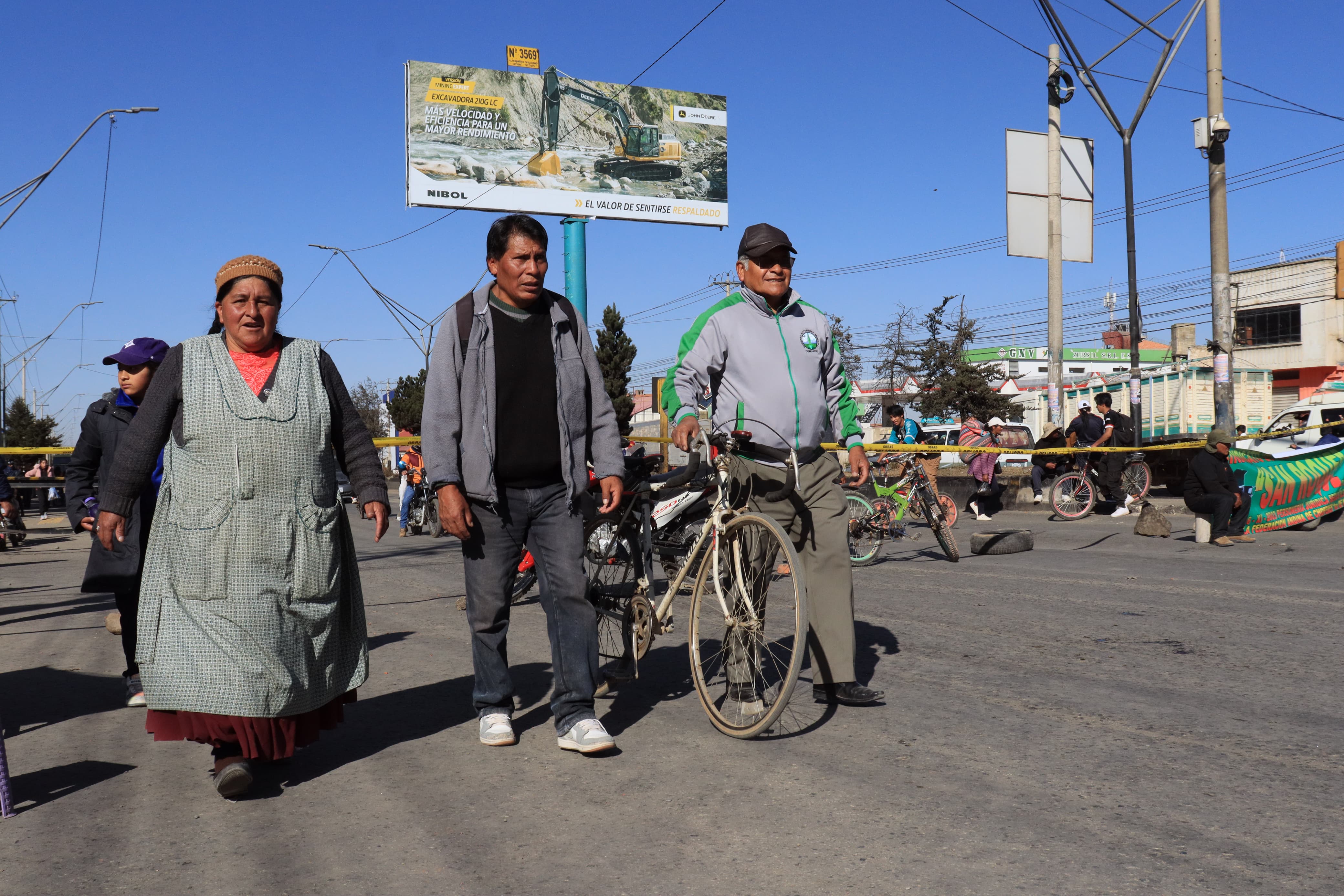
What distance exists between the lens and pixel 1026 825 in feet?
10.3

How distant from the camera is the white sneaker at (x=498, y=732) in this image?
13.9ft

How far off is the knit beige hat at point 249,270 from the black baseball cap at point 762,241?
1863 mm

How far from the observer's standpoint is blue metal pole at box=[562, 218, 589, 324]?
38094mm

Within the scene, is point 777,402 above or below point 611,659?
above

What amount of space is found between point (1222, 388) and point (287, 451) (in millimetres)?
15056

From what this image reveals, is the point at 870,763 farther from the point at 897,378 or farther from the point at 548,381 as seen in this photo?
the point at 897,378

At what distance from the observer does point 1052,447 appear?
1903 cm

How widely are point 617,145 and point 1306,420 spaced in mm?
24007

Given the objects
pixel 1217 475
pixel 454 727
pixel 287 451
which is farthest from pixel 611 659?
pixel 1217 475

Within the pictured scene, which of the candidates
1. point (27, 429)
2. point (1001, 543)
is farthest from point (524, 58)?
point (27, 429)

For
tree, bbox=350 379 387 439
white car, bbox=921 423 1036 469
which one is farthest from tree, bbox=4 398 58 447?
white car, bbox=921 423 1036 469

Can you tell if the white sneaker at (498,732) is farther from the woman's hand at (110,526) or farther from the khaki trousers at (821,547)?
the woman's hand at (110,526)

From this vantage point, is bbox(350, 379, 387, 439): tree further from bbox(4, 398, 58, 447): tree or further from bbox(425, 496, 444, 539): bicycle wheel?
bbox(425, 496, 444, 539): bicycle wheel

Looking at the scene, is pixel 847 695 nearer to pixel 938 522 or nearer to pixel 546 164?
pixel 938 522
